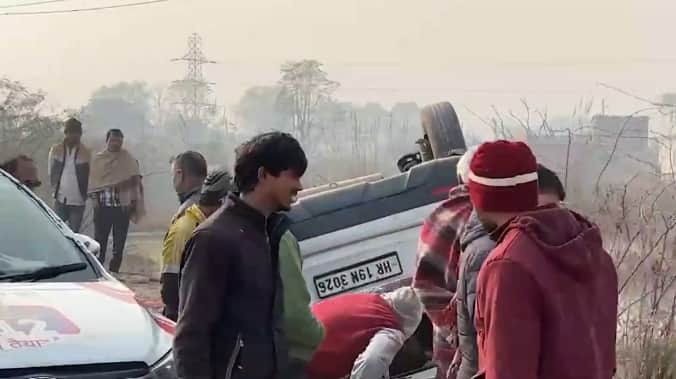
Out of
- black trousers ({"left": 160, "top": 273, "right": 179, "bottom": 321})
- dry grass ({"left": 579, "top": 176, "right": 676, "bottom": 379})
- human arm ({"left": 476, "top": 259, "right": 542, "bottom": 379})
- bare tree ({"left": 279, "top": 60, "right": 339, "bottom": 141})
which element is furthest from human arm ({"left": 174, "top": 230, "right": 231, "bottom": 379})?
bare tree ({"left": 279, "top": 60, "right": 339, "bottom": 141})

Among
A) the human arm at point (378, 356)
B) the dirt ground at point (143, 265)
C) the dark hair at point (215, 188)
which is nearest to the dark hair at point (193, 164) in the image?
the dark hair at point (215, 188)

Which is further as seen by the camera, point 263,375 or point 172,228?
point 172,228

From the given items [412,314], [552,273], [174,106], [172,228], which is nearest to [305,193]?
[172,228]

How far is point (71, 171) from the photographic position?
10.4 metres

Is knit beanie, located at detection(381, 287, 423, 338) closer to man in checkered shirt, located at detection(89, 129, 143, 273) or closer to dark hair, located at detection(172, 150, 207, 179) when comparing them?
dark hair, located at detection(172, 150, 207, 179)

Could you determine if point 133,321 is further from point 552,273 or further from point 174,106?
point 174,106

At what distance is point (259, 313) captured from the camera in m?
3.21

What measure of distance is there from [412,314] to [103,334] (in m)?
1.25

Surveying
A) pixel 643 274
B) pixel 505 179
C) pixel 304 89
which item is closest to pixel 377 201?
pixel 643 274

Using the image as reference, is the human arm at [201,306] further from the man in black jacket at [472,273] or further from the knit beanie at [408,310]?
the knit beanie at [408,310]

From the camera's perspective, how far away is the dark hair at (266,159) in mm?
3291

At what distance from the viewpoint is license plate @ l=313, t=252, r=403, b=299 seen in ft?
15.9

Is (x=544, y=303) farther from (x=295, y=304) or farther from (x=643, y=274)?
(x=643, y=274)

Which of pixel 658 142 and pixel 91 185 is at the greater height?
pixel 658 142
